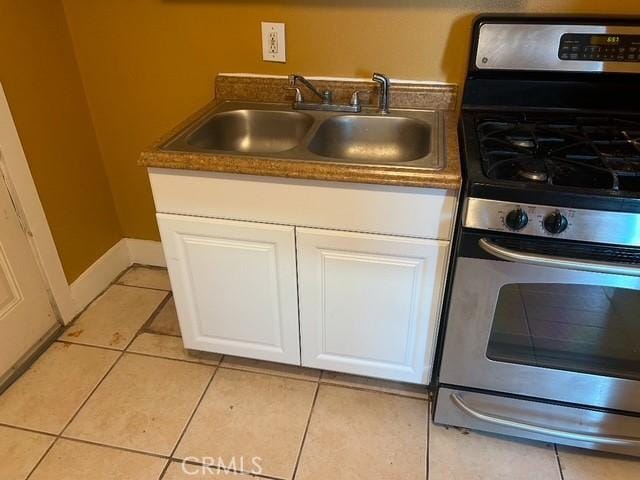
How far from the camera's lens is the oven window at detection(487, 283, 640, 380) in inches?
48.5

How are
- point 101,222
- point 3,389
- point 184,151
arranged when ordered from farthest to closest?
point 101,222 → point 3,389 → point 184,151

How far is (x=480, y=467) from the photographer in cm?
148

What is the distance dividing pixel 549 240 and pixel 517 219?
97mm

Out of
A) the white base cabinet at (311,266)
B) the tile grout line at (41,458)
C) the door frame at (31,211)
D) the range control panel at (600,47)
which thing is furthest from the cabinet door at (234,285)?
the range control panel at (600,47)

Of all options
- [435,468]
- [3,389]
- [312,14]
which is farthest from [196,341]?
[312,14]

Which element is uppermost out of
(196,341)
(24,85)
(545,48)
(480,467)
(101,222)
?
(545,48)

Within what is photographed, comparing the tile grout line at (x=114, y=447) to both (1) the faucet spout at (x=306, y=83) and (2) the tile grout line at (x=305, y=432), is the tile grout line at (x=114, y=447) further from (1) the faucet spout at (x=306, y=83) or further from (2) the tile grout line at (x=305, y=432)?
(1) the faucet spout at (x=306, y=83)

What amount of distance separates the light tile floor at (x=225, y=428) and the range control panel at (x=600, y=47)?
1.19 m

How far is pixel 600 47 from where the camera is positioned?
145cm

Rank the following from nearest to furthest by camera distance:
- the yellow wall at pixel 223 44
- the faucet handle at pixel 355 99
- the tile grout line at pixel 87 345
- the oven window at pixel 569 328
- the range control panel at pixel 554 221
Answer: the range control panel at pixel 554 221
the oven window at pixel 569 328
the yellow wall at pixel 223 44
the faucet handle at pixel 355 99
the tile grout line at pixel 87 345

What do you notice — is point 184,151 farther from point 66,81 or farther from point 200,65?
point 66,81

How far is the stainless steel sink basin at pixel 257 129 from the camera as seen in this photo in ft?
5.53

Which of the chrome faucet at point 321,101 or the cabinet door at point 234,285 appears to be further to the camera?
the chrome faucet at point 321,101

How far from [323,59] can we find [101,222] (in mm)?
1213
